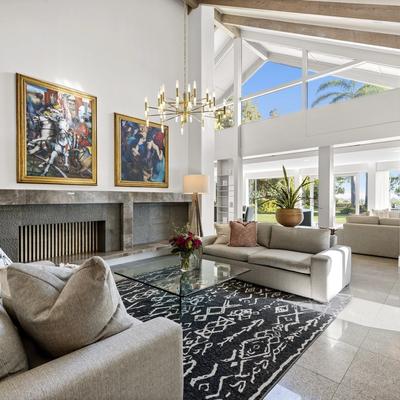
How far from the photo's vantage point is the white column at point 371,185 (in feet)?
29.3

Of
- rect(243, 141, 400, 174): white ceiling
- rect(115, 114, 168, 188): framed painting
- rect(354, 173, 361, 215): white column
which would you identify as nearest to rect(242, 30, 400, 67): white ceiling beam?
rect(243, 141, 400, 174): white ceiling

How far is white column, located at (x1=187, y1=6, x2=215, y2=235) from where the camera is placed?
5852mm

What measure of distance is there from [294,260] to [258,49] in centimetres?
636

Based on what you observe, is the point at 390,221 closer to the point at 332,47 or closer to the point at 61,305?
the point at 332,47

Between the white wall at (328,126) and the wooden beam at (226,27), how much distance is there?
2543 millimetres

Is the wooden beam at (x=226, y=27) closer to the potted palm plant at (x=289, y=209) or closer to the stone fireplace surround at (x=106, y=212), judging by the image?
the stone fireplace surround at (x=106, y=212)

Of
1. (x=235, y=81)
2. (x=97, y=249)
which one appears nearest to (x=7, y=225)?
(x=97, y=249)

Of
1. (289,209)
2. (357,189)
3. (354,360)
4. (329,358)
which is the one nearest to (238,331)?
(329,358)

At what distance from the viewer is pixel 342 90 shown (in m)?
5.93

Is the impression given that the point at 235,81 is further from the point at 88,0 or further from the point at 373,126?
the point at 88,0

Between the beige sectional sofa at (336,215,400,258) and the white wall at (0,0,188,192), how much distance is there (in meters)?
3.81

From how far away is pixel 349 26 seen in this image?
198 inches

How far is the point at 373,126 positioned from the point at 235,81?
381cm

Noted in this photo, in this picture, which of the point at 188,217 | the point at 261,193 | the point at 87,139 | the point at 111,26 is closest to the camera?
the point at 87,139
